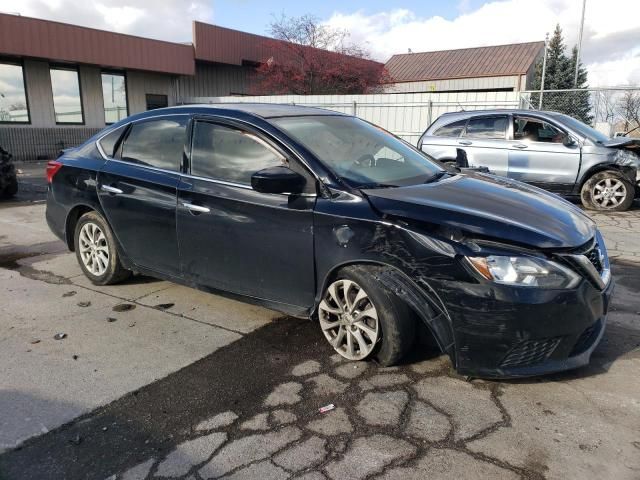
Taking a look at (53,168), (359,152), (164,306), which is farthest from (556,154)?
(53,168)

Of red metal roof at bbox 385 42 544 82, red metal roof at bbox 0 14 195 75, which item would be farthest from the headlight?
red metal roof at bbox 385 42 544 82

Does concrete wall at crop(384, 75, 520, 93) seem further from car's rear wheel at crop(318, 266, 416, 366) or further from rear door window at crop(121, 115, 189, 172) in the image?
car's rear wheel at crop(318, 266, 416, 366)

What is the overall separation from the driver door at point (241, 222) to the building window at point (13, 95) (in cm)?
1676

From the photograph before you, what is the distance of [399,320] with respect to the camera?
3.08 m

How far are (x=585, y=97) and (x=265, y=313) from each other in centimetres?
1338

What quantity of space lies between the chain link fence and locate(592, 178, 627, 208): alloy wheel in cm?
521

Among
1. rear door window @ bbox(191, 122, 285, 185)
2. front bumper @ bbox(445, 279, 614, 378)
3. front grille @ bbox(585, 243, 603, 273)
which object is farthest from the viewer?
rear door window @ bbox(191, 122, 285, 185)

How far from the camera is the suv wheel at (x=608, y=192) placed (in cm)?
857

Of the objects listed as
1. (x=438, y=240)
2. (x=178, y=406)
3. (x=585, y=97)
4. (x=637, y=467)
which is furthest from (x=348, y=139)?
(x=585, y=97)

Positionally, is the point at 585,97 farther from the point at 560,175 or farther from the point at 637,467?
the point at 637,467

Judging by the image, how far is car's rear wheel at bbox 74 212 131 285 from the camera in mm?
4703

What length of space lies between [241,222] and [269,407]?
1.31 m

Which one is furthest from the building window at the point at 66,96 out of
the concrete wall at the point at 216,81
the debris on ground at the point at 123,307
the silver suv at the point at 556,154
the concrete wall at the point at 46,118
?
the debris on ground at the point at 123,307

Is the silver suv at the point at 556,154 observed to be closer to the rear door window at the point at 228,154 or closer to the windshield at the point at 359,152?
the windshield at the point at 359,152
